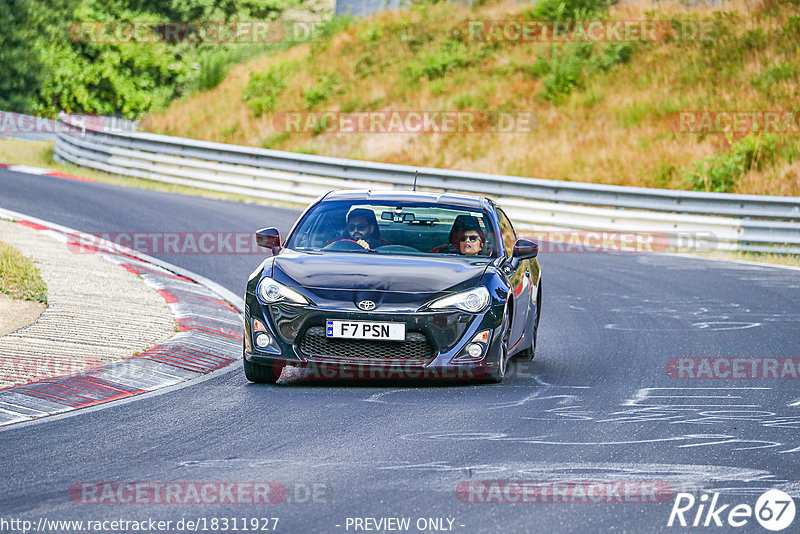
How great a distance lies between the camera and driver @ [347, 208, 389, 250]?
1000cm

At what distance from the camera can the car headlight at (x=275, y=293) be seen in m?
8.83

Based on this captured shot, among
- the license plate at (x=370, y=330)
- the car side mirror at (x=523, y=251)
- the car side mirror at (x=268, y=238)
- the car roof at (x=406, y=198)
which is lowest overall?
the license plate at (x=370, y=330)

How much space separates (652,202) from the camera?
73.1 feet

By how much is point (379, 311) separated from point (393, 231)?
1861mm

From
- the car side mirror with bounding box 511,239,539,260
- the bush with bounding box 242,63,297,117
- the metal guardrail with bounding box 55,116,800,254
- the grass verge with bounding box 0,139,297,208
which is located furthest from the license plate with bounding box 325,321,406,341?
the bush with bounding box 242,63,297,117

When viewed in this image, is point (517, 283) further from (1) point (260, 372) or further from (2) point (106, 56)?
(2) point (106, 56)

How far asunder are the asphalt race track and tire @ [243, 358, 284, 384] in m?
0.10

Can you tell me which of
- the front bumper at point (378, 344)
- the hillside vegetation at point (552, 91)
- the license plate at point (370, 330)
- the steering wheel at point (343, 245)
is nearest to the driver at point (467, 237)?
the steering wheel at point (343, 245)

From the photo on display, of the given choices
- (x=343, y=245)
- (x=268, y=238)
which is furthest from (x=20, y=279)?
(x=343, y=245)

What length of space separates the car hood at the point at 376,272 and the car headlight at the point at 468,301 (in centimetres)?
6

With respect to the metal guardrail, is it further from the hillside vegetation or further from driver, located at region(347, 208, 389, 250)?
driver, located at region(347, 208, 389, 250)

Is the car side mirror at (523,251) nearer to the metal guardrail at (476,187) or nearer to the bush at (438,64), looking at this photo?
the metal guardrail at (476,187)

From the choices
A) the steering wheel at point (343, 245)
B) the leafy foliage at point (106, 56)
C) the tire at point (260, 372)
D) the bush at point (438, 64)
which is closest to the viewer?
the tire at point (260, 372)

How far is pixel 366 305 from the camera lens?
341 inches
